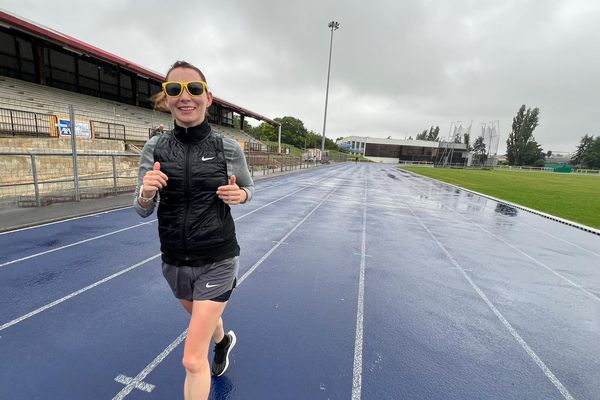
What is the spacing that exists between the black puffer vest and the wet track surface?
1.32 m

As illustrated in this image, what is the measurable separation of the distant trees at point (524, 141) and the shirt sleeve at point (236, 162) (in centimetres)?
9980

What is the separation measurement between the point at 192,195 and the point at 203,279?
52 cm

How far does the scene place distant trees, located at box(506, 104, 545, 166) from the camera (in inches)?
3076

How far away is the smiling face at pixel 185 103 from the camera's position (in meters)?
1.70

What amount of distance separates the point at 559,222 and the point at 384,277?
345 inches

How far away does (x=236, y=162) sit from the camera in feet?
6.07

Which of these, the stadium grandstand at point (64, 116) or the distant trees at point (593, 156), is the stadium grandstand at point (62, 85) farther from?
the distant trees at point (593, 156)

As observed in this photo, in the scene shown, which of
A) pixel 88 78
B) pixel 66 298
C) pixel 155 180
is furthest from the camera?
pixel 88 78

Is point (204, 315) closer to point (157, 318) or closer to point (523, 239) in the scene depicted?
point (157, 318)

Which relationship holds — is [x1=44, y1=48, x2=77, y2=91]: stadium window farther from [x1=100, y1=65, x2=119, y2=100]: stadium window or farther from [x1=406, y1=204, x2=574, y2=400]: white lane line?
[x1=406, y1=204, x2=574, y2=400]: white lane line

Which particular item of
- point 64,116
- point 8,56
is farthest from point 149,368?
point 8,56

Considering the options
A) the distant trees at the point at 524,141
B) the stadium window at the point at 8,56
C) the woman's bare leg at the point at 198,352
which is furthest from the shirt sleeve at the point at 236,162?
the distant trees at the point at 524,141

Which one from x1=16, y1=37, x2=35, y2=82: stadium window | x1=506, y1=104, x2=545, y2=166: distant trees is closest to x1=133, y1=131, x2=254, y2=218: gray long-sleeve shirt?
x1=16, y1=37, x2=35, y2=82: stadium window

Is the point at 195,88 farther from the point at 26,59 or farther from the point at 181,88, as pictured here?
the point at 26,59
